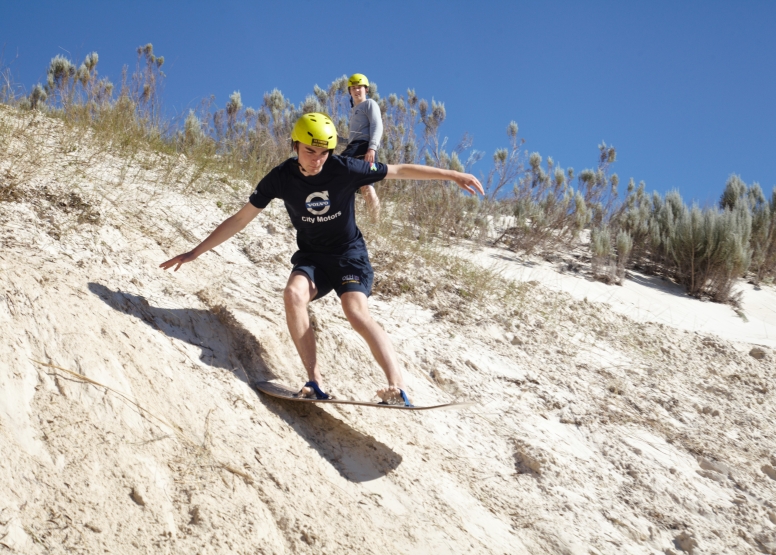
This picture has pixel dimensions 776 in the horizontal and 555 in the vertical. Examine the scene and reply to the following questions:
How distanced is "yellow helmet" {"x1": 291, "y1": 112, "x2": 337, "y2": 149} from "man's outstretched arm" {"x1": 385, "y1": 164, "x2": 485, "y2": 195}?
486mm

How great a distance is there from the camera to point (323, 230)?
3879 mm

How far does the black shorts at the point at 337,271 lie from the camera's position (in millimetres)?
3834

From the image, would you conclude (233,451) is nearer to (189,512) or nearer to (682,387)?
(189,512)

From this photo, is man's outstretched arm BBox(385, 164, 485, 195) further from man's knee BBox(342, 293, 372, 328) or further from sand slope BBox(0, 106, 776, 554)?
sand slope BBox(0, 106, 776, 554)

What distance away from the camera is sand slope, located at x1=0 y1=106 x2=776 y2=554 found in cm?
277

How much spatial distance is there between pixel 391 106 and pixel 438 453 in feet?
25.3

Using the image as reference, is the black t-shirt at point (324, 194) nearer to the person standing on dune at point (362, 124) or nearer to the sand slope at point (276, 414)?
the sand slope at point (276, 414)

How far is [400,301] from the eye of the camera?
6.03 meters

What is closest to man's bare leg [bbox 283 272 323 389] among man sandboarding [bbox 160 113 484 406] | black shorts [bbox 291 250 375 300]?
man sandboarding [bbox 160 113 484 406]

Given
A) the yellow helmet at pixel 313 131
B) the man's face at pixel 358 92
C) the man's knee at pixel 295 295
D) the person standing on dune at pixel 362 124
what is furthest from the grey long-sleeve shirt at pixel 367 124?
the man's knee at pixel 295 295

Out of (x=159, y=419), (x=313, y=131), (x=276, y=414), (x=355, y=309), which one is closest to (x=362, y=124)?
(x=313, y=131)

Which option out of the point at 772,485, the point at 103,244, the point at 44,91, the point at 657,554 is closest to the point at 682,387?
the point at 772,485

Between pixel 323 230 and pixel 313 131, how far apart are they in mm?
641

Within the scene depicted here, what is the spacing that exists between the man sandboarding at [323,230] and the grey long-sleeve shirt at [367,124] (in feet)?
8.64
